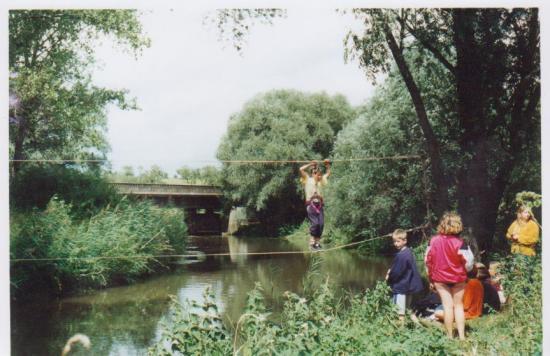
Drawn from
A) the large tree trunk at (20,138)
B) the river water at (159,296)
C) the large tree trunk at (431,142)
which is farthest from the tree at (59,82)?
the large tree trunk at (431,142)

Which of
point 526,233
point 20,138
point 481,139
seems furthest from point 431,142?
point 20,138

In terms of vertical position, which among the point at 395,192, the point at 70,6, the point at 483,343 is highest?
the point at 70,6

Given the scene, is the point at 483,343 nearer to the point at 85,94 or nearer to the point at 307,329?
the point at 307,329

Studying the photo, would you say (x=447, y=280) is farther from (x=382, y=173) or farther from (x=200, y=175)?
(x=200, y=175)

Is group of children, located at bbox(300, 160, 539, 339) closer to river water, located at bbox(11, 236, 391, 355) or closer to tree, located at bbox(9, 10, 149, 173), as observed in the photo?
river water, located at bbox(11, 236, 391, 355)

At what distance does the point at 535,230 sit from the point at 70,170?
391 inches

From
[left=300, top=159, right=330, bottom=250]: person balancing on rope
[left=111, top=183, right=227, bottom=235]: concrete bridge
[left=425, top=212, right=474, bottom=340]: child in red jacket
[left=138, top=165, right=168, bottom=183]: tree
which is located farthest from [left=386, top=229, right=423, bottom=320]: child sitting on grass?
[left=111, top=183, right=227, bottom=235]: concrete bridge

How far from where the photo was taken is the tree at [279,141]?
1523 centimetres

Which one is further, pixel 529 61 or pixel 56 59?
pixel 56 59

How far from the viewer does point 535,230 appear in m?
6.32

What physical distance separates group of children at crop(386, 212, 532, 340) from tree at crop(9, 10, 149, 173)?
415 cm

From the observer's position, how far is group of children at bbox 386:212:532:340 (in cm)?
510

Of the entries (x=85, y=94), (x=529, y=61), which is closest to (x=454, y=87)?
(x=529, y=61)

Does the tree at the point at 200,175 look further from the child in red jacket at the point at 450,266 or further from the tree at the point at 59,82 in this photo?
the child in red jacket at the point at 450,266
